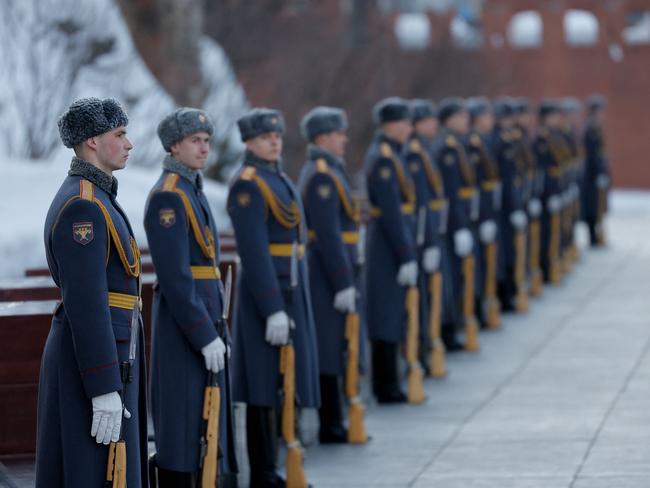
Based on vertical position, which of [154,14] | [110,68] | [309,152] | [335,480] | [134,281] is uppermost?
[154,14]

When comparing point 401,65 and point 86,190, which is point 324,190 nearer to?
point 86,190

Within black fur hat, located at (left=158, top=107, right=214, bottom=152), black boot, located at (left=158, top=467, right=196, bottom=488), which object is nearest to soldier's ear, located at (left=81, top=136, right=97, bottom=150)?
black fur hat, located at (left=158, top=107, right=214, bottom=152)

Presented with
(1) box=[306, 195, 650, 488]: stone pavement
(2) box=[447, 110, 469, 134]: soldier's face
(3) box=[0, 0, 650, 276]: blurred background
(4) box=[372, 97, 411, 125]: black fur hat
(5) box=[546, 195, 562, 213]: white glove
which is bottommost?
(1) box=[306, 195, 650, 488]: stone pavement

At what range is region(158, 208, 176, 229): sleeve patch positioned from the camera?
668 centimetres

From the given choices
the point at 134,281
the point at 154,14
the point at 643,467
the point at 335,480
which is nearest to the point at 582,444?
the point at 643,467

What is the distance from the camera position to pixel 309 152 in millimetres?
9055

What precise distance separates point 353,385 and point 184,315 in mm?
2535

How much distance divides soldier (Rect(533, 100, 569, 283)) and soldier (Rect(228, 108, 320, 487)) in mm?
9259

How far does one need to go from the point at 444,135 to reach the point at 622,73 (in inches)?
915

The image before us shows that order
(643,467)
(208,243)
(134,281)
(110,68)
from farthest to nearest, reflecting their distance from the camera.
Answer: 1. (110,68)
2. (643,467)
3. (208,243)
4. (134,281)

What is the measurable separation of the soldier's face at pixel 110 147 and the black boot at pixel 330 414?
3.59 meters

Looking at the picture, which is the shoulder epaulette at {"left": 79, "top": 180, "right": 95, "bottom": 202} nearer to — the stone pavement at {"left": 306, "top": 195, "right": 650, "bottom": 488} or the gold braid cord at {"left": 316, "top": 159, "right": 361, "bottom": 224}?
the stone pavement at {"left": 306, "top": 195, "right": 650, "bottom": 488}

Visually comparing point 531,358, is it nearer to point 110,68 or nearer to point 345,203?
point 345,203

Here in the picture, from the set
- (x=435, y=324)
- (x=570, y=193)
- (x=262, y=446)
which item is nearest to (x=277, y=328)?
(x=262, y=446)
